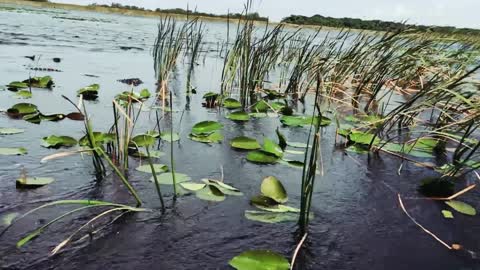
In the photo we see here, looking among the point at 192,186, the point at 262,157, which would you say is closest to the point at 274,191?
the point at 192,186

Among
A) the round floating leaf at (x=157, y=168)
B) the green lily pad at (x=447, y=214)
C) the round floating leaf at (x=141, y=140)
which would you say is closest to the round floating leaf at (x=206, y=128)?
the round floating leaf at (x=141, y=140)

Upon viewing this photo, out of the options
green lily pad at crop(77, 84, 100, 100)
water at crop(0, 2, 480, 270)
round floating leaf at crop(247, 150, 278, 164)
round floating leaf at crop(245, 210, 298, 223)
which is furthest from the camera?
green lily pad at crop(77, 84, 100, 100)

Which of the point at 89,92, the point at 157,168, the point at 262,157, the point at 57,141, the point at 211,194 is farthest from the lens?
the point at 89,92

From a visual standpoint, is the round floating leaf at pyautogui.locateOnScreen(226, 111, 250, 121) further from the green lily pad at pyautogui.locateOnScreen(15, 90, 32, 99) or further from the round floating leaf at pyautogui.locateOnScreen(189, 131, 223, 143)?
the green lily pad at pyautogui.locateOnScreen(15, 90, 32, 99)

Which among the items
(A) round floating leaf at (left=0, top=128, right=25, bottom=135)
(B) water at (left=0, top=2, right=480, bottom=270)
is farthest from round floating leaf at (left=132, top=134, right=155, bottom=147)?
(A) round floating leaf at (left=0, top=128, right=25, bottom=135)

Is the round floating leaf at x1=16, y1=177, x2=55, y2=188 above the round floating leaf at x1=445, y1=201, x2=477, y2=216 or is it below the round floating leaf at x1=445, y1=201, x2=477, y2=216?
below

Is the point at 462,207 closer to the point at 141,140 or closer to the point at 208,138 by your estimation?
the point at 208,138

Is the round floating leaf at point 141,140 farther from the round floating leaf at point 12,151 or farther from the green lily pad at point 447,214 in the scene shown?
the green lily pad at point 447,214

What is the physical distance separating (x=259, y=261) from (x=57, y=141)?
7.70ft

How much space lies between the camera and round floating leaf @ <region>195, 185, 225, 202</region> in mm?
2869

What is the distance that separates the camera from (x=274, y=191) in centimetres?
287

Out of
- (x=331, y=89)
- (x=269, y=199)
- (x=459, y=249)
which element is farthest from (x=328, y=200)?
(x=331, y=89)

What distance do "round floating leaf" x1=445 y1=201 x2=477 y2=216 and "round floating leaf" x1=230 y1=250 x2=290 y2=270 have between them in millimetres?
1589

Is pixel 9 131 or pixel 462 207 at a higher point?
pixel 462 207
